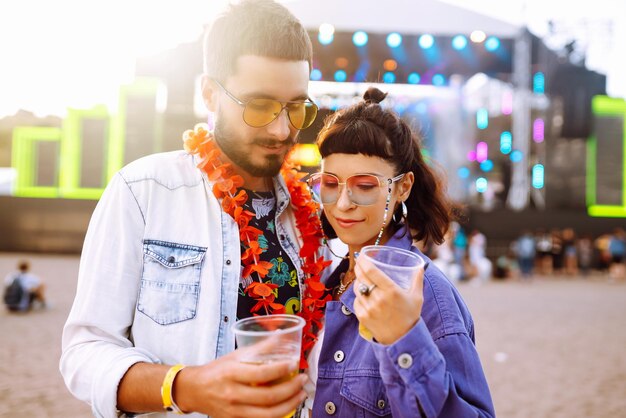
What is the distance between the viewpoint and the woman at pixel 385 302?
44.2 inches

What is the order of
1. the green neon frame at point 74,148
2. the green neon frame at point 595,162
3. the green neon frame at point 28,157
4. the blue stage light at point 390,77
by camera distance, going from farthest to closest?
the green neon frame at point 28,157, the green neon frame at point 595,162, the green neon frame at point 74,148, the blue stage light at point 390,77

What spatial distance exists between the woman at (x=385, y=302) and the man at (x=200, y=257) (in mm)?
223

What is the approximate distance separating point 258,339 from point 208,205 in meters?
0.70

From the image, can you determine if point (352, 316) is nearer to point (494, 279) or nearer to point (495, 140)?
point (494, 279)

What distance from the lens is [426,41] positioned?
12188mm

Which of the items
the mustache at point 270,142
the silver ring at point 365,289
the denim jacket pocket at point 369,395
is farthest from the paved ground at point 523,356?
the silver ring at point 365,289

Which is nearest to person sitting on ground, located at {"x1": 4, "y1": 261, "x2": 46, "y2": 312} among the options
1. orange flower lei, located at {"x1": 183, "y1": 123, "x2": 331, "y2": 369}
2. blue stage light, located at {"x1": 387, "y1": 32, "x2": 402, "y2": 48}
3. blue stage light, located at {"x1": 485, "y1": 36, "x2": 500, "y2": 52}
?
orange flower lei, located at {"x1": 183, "y1": 123, "x2": 331, "y2": 369}

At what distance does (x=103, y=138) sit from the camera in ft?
52.9

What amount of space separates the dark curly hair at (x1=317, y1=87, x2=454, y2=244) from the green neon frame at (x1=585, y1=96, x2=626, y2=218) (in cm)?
1759

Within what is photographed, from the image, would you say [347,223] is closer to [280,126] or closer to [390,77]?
[280,126]

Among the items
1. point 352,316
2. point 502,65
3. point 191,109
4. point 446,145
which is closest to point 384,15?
point 502,65

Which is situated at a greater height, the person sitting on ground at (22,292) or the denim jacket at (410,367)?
Result: the denim jacket at (410,367)

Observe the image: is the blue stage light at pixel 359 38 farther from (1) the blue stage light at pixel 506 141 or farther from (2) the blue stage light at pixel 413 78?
(1) the blue stage light at pixel 506 141

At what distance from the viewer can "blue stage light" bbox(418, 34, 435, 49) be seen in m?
12.1
